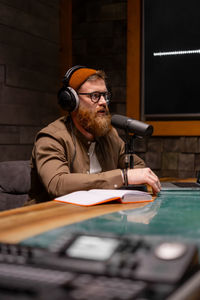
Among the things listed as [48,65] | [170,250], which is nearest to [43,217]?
[170,250]

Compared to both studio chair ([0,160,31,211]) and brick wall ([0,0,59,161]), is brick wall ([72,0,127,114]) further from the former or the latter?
studio chair ([0,160,31,211])

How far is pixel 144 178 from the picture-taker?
161cm

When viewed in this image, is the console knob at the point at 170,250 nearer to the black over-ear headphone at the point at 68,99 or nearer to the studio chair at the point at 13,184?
the black over-ear headphone at the point at 68,99

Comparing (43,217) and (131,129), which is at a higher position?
(131,129)

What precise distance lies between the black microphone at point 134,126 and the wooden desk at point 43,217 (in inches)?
15.1

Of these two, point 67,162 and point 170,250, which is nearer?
point 170,250

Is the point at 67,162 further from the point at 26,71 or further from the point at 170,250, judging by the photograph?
the point at 26,71

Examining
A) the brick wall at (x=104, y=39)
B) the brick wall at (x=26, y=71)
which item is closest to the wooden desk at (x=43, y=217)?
the brick wall at (x=26, y=71)

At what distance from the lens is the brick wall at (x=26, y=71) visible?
108 inches

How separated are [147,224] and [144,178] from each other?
1.95 ft

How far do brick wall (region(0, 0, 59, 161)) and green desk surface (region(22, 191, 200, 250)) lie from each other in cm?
169

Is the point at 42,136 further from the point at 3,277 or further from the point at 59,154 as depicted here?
the point at 3,277

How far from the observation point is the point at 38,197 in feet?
6.35

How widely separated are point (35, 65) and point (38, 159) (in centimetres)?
149
